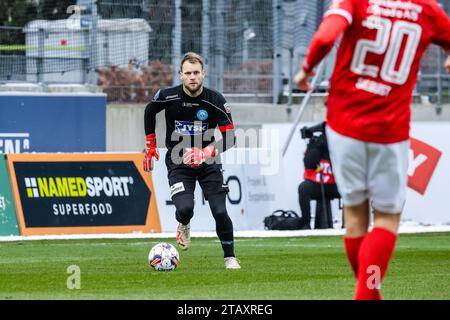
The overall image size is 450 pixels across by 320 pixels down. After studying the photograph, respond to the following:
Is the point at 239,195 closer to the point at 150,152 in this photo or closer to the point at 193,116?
the point at 150,152

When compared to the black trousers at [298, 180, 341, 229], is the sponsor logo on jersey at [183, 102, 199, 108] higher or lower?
higher

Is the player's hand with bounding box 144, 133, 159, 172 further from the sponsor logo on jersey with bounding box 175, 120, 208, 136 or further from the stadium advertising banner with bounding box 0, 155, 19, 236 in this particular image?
the stadium advertising banner with bounding box 0, 155, 19, 236

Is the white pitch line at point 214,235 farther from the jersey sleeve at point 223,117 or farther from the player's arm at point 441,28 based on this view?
the player's arm at point 441,28

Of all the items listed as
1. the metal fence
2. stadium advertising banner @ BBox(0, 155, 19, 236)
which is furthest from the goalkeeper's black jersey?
the metal fence

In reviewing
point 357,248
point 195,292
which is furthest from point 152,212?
point 357,248

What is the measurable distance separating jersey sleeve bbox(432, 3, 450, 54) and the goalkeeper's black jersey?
4.89 meters

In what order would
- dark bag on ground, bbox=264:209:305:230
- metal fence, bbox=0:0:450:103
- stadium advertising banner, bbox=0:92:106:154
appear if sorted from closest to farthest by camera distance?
dark bag on ground, bbox=264:209:305:230, stadium advertising banner, bbox=0:92:106:154, metal fence, bbox=0:0:450:103

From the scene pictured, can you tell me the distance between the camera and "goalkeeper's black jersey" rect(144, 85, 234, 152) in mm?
12477

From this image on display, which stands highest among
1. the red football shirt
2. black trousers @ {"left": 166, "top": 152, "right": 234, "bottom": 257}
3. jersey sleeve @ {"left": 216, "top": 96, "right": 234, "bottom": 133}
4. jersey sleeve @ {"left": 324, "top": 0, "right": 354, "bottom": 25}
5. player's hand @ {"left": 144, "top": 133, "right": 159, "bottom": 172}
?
jersey sleeve @ {"left": 324, "top": 0, "right": 354, "bottom": 25}

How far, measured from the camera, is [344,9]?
7.26 m

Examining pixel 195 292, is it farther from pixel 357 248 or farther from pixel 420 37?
pixel 420 37

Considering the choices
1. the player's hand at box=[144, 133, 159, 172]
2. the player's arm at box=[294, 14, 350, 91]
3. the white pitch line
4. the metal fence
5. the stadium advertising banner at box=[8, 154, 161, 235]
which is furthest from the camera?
the metal fence

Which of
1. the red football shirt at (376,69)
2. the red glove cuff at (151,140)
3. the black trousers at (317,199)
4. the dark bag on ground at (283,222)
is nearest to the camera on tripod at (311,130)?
the black trousers at (317,199)
